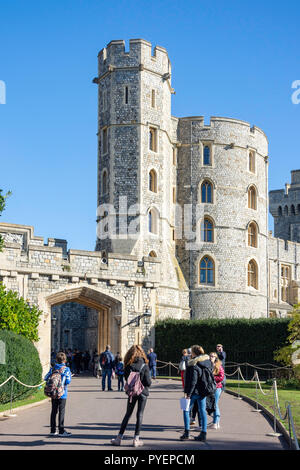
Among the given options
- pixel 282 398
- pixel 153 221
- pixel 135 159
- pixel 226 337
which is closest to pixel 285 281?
pixel 153 221

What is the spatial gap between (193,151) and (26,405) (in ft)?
86.0

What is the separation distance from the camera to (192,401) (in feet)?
39.7

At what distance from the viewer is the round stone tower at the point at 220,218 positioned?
39.2m

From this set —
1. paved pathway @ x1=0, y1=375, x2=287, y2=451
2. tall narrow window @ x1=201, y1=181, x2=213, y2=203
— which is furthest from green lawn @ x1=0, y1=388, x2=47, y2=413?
tall narrow window @ x1=201, y1=181, x2=213, y2=203

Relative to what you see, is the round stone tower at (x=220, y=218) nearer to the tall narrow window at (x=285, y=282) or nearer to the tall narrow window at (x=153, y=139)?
the tall narrow window at (x=153, y=139)

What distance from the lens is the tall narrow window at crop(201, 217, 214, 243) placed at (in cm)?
3966

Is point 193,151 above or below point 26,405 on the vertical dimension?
above

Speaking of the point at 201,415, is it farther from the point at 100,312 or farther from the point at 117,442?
the point at 100,312

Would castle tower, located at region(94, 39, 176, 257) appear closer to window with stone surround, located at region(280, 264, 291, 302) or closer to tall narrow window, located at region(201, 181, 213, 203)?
tall narrow window, located at region(201, 181, 213, 203)

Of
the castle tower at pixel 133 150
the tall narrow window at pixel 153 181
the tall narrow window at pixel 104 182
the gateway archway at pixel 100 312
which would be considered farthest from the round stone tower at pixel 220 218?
the gateway archway at pixel 100 312
